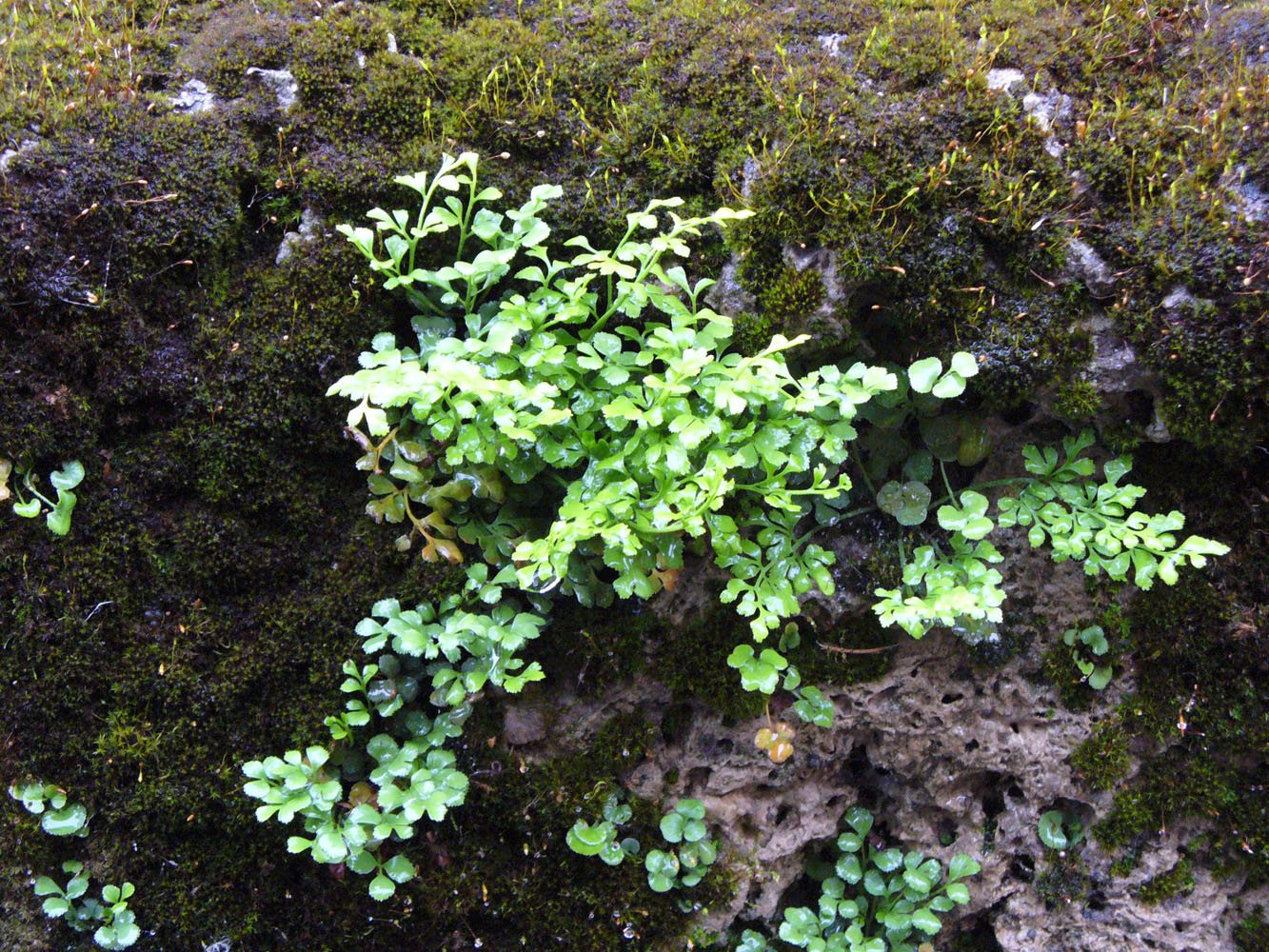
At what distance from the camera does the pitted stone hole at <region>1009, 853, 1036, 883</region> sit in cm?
311

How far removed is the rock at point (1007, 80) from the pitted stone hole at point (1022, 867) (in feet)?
9.06

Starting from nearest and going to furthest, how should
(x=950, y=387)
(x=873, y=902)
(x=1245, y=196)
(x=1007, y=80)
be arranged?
(x=950, y=387) < (x=1245, y=196) < (x=1007, y=80) < (x=873, y=902)

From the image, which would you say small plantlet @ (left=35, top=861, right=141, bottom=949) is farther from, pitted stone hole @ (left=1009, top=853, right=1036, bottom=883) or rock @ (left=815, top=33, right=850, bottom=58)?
rock @ (left=815, top=33, right=850, bottom=58)

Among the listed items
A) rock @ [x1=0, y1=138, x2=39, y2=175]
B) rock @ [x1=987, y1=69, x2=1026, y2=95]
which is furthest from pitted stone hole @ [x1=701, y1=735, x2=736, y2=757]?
rock @ [x1=0, y1=138, x2=39, y2=175]

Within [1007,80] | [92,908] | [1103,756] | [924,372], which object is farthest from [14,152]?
[1103,756]

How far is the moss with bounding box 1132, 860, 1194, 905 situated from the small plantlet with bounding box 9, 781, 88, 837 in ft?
12.1

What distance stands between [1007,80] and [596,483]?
2.03 metres

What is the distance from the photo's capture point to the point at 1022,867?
311cm

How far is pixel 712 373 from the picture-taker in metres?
2.57

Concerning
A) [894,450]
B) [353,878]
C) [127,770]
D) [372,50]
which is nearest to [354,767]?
[353,878]

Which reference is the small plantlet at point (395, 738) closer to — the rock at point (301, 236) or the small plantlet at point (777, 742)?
the small plantlet at point (777, 742)

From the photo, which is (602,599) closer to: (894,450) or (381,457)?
(381,457)

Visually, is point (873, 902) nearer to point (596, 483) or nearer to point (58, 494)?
point (596, 483)

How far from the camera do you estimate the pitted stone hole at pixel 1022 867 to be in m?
3.11
